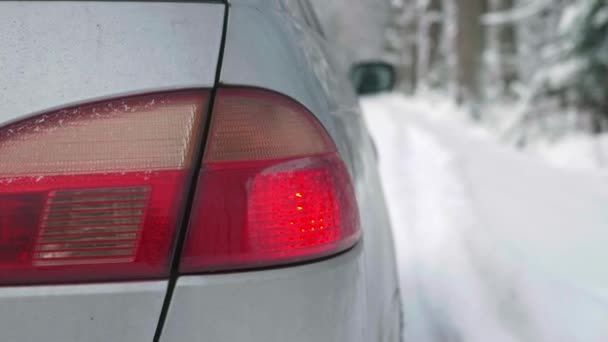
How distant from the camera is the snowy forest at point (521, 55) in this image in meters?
9.94

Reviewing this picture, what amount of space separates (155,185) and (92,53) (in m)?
0.25

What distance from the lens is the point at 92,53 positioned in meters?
1.13

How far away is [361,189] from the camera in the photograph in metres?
1.53

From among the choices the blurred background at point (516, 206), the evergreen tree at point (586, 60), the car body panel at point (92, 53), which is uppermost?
the car body panel at point (92, 53)

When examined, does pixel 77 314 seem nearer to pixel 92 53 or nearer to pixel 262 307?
pixel 262 307

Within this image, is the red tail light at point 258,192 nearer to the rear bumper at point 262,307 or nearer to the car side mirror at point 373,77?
the rear bumper at point 262,307

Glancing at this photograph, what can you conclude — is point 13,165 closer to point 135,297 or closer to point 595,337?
point 135,297

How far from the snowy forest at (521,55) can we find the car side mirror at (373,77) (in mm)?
5075

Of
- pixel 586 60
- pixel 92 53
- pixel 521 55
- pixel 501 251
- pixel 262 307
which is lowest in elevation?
pixel 501 251

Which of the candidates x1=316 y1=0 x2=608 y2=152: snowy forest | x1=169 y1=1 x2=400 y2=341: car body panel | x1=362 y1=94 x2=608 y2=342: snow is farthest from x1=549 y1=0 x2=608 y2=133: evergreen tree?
x1=169 y1=1 x2=400 y2=341: car body panel

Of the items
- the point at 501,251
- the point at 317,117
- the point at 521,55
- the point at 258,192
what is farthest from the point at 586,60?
the point at 521,55

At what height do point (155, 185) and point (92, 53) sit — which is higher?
point (92, 53)

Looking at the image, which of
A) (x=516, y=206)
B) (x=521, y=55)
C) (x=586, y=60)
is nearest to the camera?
(x=516, y=206)

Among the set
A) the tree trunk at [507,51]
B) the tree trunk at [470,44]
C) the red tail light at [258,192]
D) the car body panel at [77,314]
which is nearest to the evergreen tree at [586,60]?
the tree trunk at [507,51]
